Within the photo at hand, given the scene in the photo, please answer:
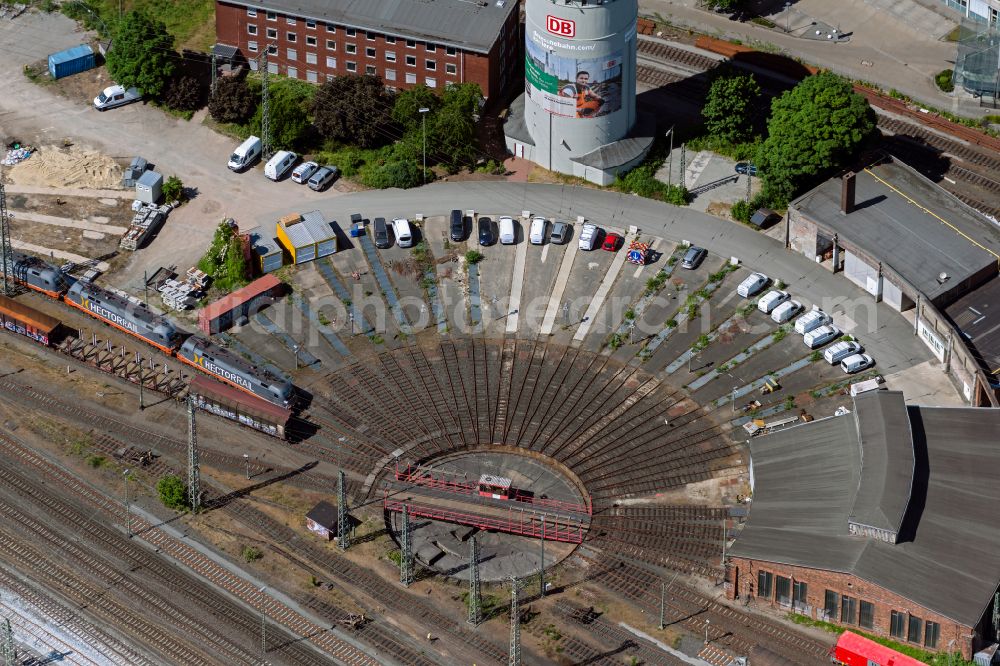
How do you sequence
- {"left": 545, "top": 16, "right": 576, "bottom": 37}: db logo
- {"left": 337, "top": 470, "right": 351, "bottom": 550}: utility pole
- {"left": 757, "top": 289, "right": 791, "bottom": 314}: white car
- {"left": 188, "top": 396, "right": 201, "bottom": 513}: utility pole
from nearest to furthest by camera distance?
1. {"left": 337, "top": 470, "right": 351, "bottom": 550}: utility pole
2. {"left": 188, "top": 396, "right": 201, "bottom": 513}: utility pole
3. {"left": 757, "top": 289, "right": 791, "bottom": 314}: white car
4. {"left": 545, "top": 16, "right": 576, "bottom": 37}: db logo

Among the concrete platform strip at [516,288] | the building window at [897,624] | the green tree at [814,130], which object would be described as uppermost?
the green tree at [814,130]

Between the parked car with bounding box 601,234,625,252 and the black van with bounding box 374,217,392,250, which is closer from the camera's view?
the parked car with bounding box 601,234,625,252

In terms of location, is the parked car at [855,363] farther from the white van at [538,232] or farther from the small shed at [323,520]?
the small shed at [323,520]

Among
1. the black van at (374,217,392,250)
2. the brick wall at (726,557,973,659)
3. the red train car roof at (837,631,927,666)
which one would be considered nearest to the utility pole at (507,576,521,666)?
the brick wall at (726,557,973,659)

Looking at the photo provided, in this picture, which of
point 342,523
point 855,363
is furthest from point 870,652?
point 342,523

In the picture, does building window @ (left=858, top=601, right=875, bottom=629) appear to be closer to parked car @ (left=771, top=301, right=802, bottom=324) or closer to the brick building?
the brick building

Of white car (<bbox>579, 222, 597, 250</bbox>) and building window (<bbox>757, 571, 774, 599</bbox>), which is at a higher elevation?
white car (<bbox>579, 222, 597, 250</bbox>)

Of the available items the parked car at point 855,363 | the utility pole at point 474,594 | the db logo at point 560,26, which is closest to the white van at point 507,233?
the db logo at point 560,26
